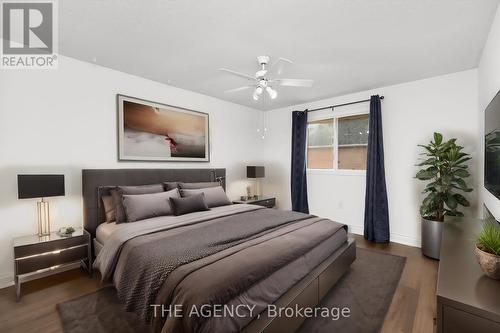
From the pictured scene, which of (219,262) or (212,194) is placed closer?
(219,262)

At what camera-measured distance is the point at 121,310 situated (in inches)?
84.5

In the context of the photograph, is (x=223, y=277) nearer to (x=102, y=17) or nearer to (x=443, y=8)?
(x=102, y=17)

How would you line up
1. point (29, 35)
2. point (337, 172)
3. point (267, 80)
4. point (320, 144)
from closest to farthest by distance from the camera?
point (29, 35), point (267, 80), point (337, 172), point (320, 144)

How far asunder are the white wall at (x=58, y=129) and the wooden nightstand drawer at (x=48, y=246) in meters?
0.44

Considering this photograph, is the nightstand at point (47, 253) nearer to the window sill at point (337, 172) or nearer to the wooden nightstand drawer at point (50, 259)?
the wooden nightstand drawer at point (50, 259)

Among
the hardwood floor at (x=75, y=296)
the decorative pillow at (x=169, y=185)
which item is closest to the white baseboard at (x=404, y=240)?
the hardwood floor at (x=75, y=296)

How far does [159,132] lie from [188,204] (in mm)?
1403

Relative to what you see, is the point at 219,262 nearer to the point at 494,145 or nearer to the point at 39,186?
the point at 39,186

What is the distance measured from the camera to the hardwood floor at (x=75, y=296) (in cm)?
195

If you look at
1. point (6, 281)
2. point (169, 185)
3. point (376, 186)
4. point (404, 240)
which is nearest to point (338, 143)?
point (376, 186)

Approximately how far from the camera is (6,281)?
8.38 feet

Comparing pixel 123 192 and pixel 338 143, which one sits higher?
pixel 338 143

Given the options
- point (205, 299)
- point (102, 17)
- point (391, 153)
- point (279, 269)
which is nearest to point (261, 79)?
point (102, 17)

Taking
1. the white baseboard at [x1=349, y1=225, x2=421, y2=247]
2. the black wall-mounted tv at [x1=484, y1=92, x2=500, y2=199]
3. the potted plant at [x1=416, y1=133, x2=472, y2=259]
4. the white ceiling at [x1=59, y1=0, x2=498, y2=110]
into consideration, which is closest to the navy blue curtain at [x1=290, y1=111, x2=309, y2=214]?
the white ceiling at [x1=59, y1=0, x2=498, y2=110]
